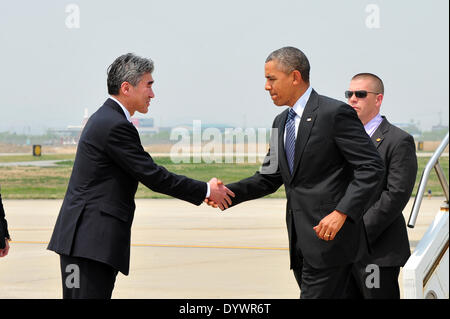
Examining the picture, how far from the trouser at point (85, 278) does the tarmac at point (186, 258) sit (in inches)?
159

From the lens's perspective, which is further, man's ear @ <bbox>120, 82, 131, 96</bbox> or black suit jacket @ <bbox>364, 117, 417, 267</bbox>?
black suit jacket @ <bbox>364, 117, 417, 267</bbox>

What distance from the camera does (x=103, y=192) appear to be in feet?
16.3

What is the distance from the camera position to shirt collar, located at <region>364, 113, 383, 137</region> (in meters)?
5.96

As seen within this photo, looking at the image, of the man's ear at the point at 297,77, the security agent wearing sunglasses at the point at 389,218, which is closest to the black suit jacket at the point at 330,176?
the man's ear at the point at 297,77

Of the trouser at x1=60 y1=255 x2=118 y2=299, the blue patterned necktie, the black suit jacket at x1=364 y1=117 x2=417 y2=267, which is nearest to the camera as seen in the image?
the trouser at x1=60 y1=255 x2=118 y2=299

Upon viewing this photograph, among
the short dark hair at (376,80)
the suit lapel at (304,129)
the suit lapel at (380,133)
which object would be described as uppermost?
the short dark hair at (376,80)

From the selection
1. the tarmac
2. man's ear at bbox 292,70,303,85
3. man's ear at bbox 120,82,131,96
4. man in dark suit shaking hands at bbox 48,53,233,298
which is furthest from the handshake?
the tarmac

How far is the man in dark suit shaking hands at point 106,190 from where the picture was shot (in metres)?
4.95

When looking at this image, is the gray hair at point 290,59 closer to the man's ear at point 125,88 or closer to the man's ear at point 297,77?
the man's ear at point 297,77

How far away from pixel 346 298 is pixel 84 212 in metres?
1.68

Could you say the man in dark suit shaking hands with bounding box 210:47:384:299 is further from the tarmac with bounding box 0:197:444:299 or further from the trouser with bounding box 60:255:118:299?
the tarmac with bounding box 0:197:444:299

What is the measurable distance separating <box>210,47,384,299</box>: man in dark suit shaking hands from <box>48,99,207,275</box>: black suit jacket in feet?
3.13

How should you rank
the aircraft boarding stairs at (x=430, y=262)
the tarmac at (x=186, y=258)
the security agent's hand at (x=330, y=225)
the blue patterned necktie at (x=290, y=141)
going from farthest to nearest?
1. the tarmac at (x=186, y=258)
2. the aircraft boarding stairs at (x=430, y=262)
3. the blue patterned necktie at (x=290, y=141)
4. the security agent's hand at (x=330, y=225)

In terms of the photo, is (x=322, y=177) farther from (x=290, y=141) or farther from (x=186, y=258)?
(x=186, y=258)
